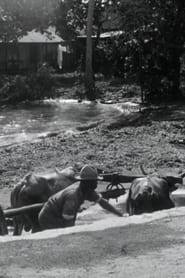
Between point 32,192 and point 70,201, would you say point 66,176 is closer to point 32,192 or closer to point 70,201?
point 32,192

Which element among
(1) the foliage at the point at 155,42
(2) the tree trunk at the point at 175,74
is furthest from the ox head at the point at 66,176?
(2) the tree trunk at the point at 175,74

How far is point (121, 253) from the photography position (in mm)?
7504

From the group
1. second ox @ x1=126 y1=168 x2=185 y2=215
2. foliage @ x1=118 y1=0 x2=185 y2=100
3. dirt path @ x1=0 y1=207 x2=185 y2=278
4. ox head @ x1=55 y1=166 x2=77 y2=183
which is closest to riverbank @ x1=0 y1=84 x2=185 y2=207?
ox head @ x1=55 y1=166 x2=77 y2=183

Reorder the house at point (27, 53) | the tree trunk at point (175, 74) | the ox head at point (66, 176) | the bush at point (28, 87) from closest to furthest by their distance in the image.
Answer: the ox head at point (66, 176)
the tree trunk at point (175, 74)
the bush at point (28, 87)
the house at point (27, 53)

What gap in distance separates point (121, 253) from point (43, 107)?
2873cm

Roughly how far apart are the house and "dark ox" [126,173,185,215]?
41.2 meters

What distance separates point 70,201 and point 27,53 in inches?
1853

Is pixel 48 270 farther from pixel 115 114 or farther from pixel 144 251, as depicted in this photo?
pixel 115 114

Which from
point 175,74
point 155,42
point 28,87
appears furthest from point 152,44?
point 28,87

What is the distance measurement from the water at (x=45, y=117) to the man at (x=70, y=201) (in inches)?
549

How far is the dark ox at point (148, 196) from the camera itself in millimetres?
10125

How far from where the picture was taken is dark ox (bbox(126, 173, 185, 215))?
10125mm

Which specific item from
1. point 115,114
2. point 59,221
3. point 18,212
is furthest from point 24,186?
point 115,114

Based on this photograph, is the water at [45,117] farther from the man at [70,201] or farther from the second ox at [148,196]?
the man at [70,201]
